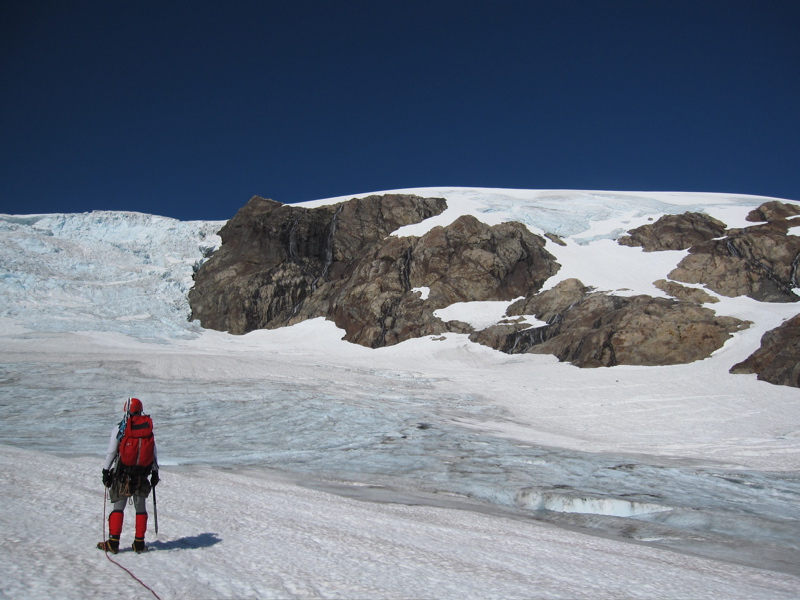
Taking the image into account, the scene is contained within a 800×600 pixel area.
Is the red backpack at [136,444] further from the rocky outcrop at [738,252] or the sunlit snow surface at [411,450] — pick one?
the rocky outcrop at [738,252]

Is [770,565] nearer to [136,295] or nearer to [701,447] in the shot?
[701,447]

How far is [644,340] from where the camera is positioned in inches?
1187

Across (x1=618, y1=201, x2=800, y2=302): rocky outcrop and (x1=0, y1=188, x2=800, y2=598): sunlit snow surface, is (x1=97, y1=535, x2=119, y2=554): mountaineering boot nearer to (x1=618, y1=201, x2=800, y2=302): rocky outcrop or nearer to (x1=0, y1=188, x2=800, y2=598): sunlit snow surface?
(x1=0, y1=188, x2=800, y2=598): sunlit snow surface

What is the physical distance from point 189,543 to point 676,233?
4544 centimetres

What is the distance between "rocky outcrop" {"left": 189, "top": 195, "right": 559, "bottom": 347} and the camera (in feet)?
134

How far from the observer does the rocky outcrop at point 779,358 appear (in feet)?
79.7

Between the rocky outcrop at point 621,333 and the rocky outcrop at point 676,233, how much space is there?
1134cm

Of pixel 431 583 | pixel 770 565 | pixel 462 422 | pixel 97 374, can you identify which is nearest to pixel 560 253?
pixel 462 422

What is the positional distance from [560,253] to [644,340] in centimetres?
1560

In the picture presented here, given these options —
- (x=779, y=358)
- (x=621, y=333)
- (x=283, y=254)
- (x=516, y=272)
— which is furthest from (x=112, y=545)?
(x=283, y=254)

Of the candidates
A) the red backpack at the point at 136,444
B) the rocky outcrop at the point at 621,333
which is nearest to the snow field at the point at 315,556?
the red backpack at the point at 136,444

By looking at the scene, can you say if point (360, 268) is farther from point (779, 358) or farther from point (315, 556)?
point (315, 556)

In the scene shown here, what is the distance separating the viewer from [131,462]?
5230 mm

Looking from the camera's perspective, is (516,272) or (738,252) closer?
(738,252)
